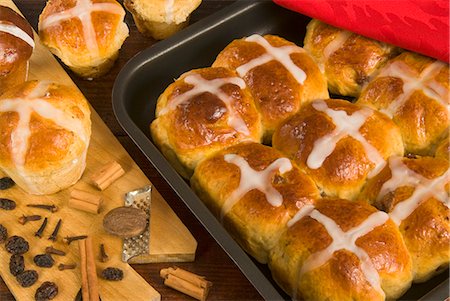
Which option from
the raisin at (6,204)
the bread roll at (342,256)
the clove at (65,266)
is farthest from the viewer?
the raisin at (6,204)

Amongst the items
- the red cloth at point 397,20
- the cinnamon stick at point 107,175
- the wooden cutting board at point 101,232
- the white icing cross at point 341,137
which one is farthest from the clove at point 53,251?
the red cloth at point 397,20

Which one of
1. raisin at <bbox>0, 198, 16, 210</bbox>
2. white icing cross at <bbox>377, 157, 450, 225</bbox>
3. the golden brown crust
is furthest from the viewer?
the golden brown crust

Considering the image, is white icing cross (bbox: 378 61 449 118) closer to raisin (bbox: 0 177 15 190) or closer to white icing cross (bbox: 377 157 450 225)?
white icing cross (bbox: 377 157 450 225)

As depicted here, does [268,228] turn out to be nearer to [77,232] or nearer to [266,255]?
[266,255]

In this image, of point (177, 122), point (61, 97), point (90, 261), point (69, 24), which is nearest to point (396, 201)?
point (177, 122)

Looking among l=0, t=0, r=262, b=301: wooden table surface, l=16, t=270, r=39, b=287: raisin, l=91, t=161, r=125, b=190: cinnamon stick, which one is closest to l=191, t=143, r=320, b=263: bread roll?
l=0, t=0, r=262, b=301: wooden table surface

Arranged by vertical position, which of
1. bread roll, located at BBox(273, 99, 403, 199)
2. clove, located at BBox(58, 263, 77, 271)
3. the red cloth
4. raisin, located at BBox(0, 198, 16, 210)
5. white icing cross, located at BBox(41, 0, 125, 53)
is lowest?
clove, located at BBox(58, 263, 77, 271)

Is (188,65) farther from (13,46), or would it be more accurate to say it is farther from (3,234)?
(3,234)

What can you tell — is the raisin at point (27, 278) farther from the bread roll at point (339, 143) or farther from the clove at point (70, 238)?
the bread roll at point (339, 143)
